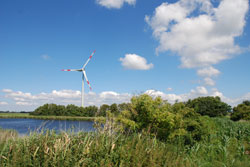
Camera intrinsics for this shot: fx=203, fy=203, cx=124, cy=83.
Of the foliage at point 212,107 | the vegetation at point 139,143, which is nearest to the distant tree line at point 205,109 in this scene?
the foliage at point 212,107

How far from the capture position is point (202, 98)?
2564 inches

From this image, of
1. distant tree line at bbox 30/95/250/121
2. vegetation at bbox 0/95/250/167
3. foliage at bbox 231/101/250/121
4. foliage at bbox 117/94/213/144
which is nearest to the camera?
vegetation at bbox 0/95/250/167

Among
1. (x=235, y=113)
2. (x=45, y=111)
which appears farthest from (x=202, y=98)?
(x=45, y=111)

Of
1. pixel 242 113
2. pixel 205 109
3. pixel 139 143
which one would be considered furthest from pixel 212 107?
pixel 139 143

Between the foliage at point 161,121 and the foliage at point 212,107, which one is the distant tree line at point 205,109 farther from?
the foliage at point 161,121

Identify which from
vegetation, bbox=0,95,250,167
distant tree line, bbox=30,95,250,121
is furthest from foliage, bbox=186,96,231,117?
vegetation, bbox=0,95,250,167

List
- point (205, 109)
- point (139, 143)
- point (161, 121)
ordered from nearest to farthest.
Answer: point (139, 143), point (161, 121), point (205, 109)

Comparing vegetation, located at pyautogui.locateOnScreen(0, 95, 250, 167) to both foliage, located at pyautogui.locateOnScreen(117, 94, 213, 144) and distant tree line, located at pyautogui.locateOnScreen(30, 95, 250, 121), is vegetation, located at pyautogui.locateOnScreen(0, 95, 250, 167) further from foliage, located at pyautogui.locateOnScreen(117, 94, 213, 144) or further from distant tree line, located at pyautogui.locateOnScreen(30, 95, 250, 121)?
distant tree line, located at pyautogui.locateOnScreen(30, 95, 250, 121)

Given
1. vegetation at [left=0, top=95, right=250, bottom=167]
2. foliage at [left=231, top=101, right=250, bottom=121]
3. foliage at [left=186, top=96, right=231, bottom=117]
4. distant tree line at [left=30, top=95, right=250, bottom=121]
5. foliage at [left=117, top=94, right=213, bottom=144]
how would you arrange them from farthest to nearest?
1. foliage at [left=186, top=96, right=231, bottom=117]
2. distant tree line at [left=30, top=95, right=250, bottom=121]
3. foliage at [left=231, top=101, right=250, bottom=121]
4. foliage at [left=117, top=94, right=213, bottom=144]
5. vegetation at [left=0, top=95, right=250, bottom=167]

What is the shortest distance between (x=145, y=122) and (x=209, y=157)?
9.65 ft

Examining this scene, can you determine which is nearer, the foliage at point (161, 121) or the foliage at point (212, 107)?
the foliage at point (161, 121)

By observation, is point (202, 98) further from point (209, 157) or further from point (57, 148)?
point (57, 148)

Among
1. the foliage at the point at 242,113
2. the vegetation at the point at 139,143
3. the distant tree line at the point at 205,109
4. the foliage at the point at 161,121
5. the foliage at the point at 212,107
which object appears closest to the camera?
the vegetation at the point at 139,143

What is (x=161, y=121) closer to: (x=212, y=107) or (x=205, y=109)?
(x=205, y=109)
